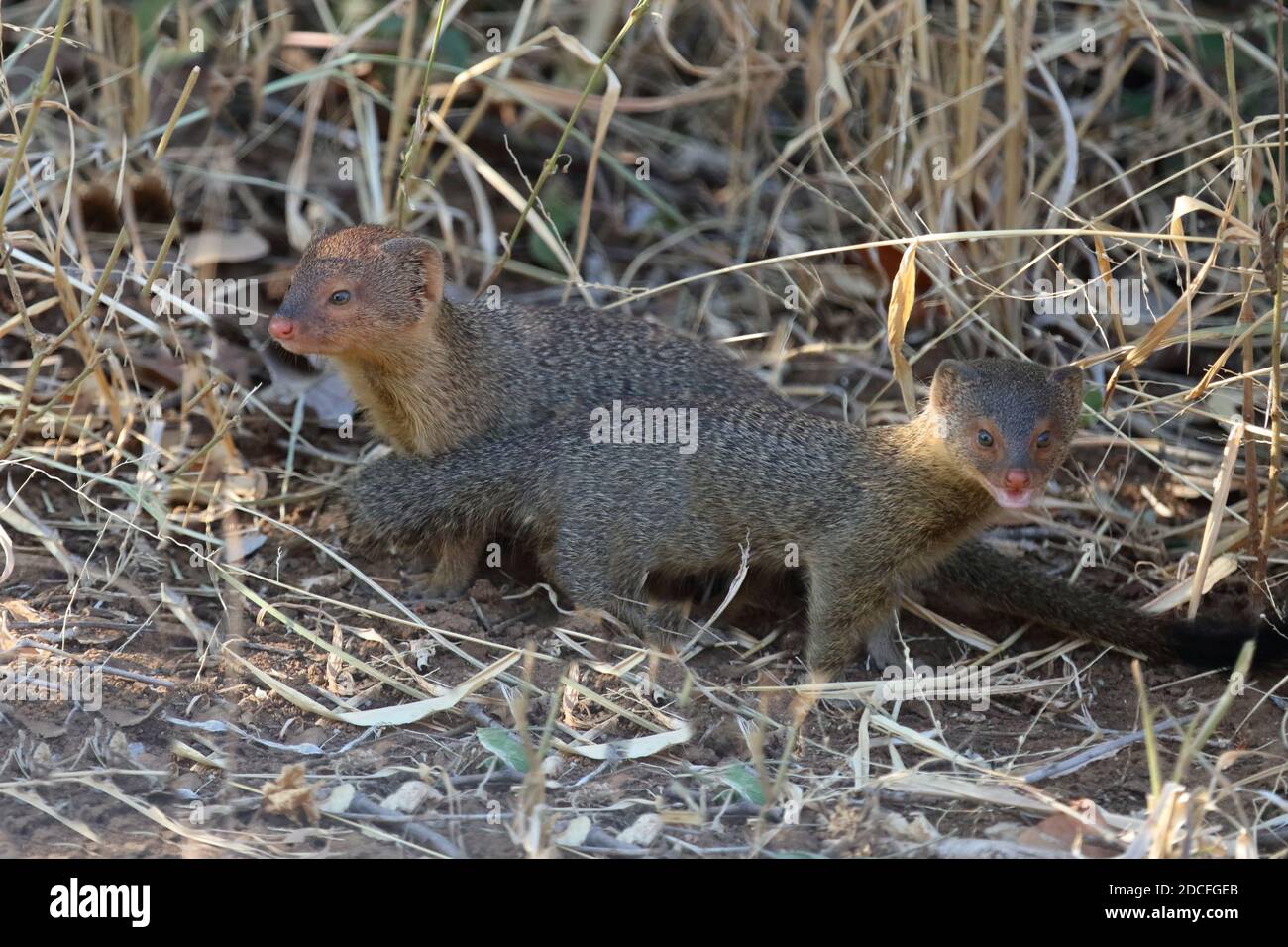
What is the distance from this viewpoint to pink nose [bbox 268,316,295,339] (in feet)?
10.8

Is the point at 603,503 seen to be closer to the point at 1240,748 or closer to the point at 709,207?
the point at 1240,748

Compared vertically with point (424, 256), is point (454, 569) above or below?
below

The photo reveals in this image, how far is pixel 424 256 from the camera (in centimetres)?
358

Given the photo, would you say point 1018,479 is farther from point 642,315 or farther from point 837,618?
point 642,315

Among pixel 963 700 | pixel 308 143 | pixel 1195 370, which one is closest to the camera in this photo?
pixel 963 700

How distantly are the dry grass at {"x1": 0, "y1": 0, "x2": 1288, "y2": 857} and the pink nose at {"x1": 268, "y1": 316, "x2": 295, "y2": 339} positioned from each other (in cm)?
24

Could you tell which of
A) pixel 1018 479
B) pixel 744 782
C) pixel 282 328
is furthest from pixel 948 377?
pixel 282 328

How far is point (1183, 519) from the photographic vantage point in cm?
378

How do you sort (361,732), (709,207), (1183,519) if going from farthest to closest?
(709,207), (1183,519), (361,732)

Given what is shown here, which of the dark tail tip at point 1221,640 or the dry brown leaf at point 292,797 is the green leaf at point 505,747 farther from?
the dark tail tip at point 1221,640

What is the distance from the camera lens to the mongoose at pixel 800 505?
318 cm

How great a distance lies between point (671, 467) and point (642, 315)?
1141 millimetres

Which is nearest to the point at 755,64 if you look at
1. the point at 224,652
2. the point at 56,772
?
the point at 224,652

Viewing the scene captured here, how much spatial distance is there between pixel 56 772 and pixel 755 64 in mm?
3087
